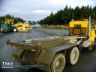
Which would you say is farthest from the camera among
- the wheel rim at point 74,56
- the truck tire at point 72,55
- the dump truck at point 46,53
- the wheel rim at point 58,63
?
the wheel rim at point 74,56

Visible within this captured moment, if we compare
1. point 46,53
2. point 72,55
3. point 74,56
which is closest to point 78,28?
point 74,56

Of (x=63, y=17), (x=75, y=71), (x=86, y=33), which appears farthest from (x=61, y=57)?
(x=63, y=17)

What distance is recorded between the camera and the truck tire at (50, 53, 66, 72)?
5.00 m

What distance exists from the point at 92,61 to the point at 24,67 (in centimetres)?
278

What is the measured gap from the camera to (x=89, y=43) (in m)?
8.20

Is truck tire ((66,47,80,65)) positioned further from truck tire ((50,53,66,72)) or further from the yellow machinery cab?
the yellow machinery cab

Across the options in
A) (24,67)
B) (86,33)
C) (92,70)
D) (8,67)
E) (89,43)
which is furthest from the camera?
(86,33)

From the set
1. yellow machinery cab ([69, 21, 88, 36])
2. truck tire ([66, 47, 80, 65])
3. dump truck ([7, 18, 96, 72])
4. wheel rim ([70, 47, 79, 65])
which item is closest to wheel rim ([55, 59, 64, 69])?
dump truck ([7, 18, 96, 72])

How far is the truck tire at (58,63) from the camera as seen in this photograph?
197 inches

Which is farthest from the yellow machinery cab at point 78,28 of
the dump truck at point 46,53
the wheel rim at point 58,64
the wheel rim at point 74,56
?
the wheel rim at point 58,64

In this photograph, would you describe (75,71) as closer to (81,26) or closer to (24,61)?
(24,61)

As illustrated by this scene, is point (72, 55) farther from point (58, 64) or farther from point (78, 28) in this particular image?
point (78, 28)

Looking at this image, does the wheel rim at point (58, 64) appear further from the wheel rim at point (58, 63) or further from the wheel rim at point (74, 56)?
the wheel rim at point (74, 56)

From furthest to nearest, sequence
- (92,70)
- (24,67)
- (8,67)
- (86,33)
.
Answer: (86,33) < (92,70) < (24,67) < (8,67)
